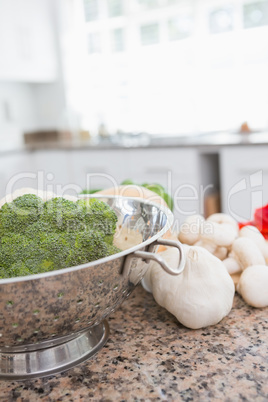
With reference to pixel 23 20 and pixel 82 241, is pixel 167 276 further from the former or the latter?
pixel 23 20

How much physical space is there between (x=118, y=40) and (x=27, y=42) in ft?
2.52

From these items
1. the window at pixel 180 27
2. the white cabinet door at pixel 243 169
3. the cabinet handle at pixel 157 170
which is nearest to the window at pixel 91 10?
the window at pixel 180 27

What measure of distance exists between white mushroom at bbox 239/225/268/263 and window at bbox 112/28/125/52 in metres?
3.08

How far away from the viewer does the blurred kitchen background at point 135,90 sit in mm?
2814

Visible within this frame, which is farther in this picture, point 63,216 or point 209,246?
point 209,246

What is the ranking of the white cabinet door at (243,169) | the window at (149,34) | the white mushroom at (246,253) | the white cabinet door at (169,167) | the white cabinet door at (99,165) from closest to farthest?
1. the white mushroom at (246,253)
2. the white cabinet door at (243,169)
3. the white cabinet door at (169,167)
4. the white cabinet door at (99,165)
5. the window at (149,34)

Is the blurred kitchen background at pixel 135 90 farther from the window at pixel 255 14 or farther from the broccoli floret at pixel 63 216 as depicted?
the broccoli floret at pixel 63 216

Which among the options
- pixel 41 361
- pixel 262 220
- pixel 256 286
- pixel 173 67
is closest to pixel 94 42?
pixel 173 67

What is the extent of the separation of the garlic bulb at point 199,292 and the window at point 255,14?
2.79m

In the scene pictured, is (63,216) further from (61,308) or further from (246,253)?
(246,253)

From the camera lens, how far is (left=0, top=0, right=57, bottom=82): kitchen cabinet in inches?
125

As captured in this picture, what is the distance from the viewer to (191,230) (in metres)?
0.82

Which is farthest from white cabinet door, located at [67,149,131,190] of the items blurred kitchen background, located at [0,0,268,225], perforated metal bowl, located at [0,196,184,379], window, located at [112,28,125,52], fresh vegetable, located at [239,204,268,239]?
perforated metal bowl, located at [0,196,184,379]

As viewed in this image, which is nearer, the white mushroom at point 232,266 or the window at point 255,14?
the white mushroom at point 232,266
